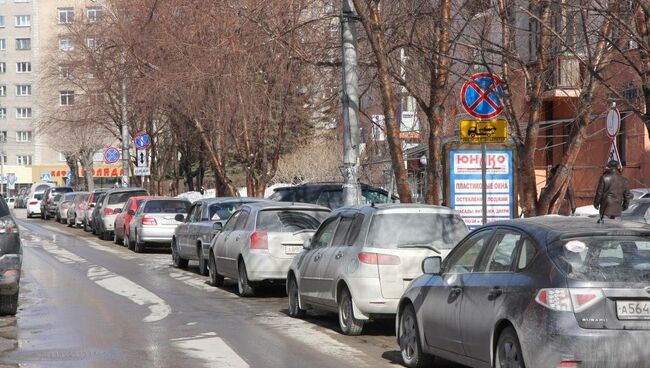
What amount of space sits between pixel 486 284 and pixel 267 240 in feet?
27.4

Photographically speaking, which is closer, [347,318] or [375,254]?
[375,254]

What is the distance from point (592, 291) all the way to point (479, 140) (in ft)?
25.4

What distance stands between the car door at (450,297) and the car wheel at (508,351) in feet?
2.24

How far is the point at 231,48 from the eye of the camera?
27.4 m

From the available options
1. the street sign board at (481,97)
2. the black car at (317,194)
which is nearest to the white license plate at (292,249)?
the street sign board at (481,97)

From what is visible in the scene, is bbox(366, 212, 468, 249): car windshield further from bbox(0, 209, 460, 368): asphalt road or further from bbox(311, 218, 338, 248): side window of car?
bbox(311, 218, 338, 248): side window of car

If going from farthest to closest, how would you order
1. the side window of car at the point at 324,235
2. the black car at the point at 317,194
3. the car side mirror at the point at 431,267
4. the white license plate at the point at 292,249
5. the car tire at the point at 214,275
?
the black car at the point at 317,194 < the car tire at the point at 214,275 < the white license plate at the point at 292,249 < the side window of car at the point at 324,235 < the car side mirror at the point at 431,267

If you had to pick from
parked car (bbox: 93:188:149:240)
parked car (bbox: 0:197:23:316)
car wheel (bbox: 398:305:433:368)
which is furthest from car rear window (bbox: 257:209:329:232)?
parked car (bbox: 93:188:149:240)

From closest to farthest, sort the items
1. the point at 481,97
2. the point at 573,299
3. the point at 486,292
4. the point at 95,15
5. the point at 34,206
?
the point at 573,299
the point at 486,292
the point at 481,97
the point at 95,15
the point at 34,206

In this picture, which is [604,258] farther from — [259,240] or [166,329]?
[259,240]

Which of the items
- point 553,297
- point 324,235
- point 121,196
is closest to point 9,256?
point 324,235

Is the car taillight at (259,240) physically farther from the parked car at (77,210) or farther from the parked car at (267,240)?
the parked car at (77,210)

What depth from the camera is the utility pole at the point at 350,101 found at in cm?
1858

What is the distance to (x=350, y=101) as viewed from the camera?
1877 cm
